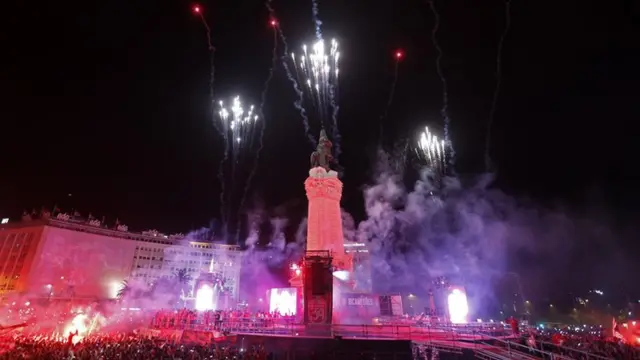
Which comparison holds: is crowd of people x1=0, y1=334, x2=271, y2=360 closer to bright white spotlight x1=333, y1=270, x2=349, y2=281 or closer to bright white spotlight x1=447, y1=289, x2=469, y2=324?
bright white spotlight x1=333, y1=270, x2=349, y2=281

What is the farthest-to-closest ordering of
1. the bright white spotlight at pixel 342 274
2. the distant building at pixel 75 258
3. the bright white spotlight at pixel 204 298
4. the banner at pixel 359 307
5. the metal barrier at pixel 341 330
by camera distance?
the distant building at pixel 75 258 → the bright white spotlight at pixel 204 298 → the bright white spotlight at pixel 342 274 → the banner at pixel 359 307 → the metal barrier at pixel 341 330

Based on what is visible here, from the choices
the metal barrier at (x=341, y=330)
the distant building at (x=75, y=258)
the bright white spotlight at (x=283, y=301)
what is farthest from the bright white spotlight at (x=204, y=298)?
the distant building at (x=75, y=258)

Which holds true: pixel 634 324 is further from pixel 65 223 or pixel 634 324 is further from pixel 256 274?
pixel 65 223

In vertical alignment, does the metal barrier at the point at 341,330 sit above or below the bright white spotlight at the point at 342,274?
below

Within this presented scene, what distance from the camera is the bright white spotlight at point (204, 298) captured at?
41.0m

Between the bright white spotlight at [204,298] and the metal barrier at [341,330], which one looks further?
the bright white spotlight at [204,298]

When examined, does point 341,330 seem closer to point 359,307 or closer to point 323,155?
point 359,307

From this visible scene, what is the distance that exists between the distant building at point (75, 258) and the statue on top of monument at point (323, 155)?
5751 cm

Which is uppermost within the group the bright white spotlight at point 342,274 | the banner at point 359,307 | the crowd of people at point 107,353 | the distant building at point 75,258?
the distant building at point 75,258

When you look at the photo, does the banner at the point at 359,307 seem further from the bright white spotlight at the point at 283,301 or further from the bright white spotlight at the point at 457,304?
the bright white spotlight at the point at 457,304

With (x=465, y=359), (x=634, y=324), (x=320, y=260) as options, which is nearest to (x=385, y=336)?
(x=465, y=359)

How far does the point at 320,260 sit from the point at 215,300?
22023 millimetres

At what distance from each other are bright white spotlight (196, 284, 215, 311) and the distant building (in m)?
42.5

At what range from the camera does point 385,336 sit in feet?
75.6
